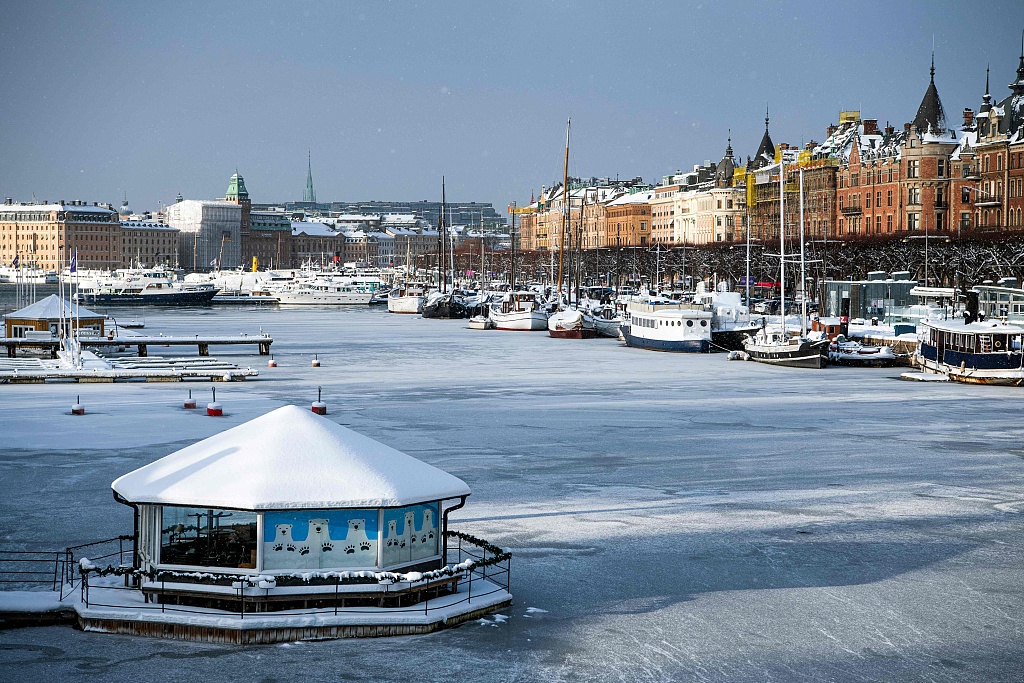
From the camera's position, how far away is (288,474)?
1473 cm

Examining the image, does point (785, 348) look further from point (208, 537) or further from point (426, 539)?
point (208, 537)

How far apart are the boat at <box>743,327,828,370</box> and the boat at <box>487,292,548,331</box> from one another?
30024 millimetres

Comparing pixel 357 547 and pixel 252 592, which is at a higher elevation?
pixel 357 547

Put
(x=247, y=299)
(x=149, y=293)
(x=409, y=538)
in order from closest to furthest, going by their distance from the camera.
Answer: (x=409, y=538) < (x=149, y=293) < (x=247, y=299)

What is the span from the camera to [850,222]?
358 feet

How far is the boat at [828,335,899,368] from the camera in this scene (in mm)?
55750

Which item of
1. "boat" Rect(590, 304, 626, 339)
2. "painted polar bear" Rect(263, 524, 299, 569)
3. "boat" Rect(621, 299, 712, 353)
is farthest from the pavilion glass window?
"boat" Rect(590, 304, 626, 339)

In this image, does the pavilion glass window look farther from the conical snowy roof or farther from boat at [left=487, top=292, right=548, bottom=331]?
boat at [left=487, top=292, right=548, bottom=331]

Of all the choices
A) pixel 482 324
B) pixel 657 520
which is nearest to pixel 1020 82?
pixel 482 324

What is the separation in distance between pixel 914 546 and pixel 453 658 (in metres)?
8.48

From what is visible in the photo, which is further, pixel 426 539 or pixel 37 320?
pixel 37 320

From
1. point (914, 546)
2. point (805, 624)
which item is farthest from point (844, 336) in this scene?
point (805, 624)

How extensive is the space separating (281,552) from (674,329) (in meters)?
54.0

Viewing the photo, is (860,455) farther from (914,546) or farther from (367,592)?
(367,592)
